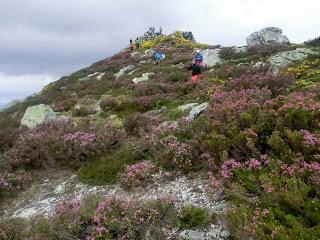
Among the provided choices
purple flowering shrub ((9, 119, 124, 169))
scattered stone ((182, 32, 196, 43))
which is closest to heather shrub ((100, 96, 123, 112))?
purple flowering shrub ((9, 119, 124, 169))

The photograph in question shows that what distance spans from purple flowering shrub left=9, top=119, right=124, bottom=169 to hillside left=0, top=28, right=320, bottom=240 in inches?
1.3

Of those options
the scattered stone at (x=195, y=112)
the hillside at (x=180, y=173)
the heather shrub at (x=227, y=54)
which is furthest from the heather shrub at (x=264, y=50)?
the scattered stone at (x=195, y=112)

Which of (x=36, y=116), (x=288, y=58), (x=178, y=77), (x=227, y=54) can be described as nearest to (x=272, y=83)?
(x=178, y=77)

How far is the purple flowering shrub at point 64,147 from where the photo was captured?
12.8 meters

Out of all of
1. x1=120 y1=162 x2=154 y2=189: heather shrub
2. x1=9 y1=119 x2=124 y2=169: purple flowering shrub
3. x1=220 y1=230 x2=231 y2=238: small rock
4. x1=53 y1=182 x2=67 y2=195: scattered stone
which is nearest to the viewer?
Answer: x1=220 y1=230 x2=231 y2=238: small rock

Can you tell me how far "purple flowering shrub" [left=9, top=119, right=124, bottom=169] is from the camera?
42.1ft

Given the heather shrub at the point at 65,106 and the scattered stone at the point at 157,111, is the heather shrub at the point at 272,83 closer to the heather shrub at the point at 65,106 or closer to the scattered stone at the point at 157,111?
the scattered stone at the point at 157,111

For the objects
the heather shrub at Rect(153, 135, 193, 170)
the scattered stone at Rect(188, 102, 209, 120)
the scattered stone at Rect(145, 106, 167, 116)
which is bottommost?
the heather shrub at Rect(153, 135, 193, 170)

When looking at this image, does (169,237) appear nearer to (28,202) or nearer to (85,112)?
(28,202)

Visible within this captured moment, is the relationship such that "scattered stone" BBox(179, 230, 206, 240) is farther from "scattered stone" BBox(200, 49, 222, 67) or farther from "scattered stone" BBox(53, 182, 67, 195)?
"scattered stone" BBox(200, 49, 222, 67)

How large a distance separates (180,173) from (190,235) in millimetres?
2823

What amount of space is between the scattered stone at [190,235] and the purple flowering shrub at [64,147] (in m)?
5.44

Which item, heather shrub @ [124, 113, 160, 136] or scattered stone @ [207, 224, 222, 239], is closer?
scattered stone @ [207, 224, 222, 239]

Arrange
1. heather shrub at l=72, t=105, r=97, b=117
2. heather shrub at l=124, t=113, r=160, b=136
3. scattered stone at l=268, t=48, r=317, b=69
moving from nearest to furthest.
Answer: heather shrub at l=124, t=113, r=160, b=136, heather shrub at l=72, t=105, r=97, b=117, scattered stone at l=268, t=48, r=317, b=69
